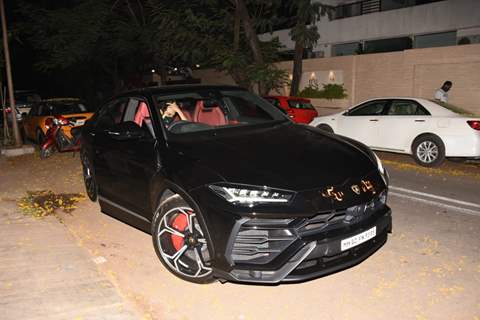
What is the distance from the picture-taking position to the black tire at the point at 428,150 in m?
9.34

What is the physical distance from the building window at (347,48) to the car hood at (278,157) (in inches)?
899

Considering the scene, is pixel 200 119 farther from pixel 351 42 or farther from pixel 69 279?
pixel 351 42

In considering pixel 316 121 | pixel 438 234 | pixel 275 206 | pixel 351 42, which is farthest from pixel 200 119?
pixel 351 42

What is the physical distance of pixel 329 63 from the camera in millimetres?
23391

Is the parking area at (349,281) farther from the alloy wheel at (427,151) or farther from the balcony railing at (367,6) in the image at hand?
the balcony railing at (367,6)

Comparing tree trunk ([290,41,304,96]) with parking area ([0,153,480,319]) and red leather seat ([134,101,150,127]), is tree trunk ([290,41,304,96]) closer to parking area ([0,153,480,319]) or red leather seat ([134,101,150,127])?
parking area ([0,153,480,319])

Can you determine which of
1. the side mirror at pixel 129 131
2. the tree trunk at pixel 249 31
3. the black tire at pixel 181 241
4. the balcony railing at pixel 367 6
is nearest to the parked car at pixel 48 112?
the side mirror at pixel 129 131

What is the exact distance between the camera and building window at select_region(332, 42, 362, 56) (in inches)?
1048

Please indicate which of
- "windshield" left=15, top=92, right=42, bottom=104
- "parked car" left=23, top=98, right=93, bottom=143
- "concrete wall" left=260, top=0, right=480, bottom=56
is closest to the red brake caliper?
"parked car" left=23, top=98, right=93, bottom=143

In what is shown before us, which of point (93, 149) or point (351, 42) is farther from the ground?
point (351, 42)

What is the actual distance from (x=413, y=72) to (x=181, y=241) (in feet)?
55.9

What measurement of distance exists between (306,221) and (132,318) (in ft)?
4.99

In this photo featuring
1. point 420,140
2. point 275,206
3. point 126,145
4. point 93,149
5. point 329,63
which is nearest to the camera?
point 275,206

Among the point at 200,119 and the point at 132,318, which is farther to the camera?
the point at 200,119
